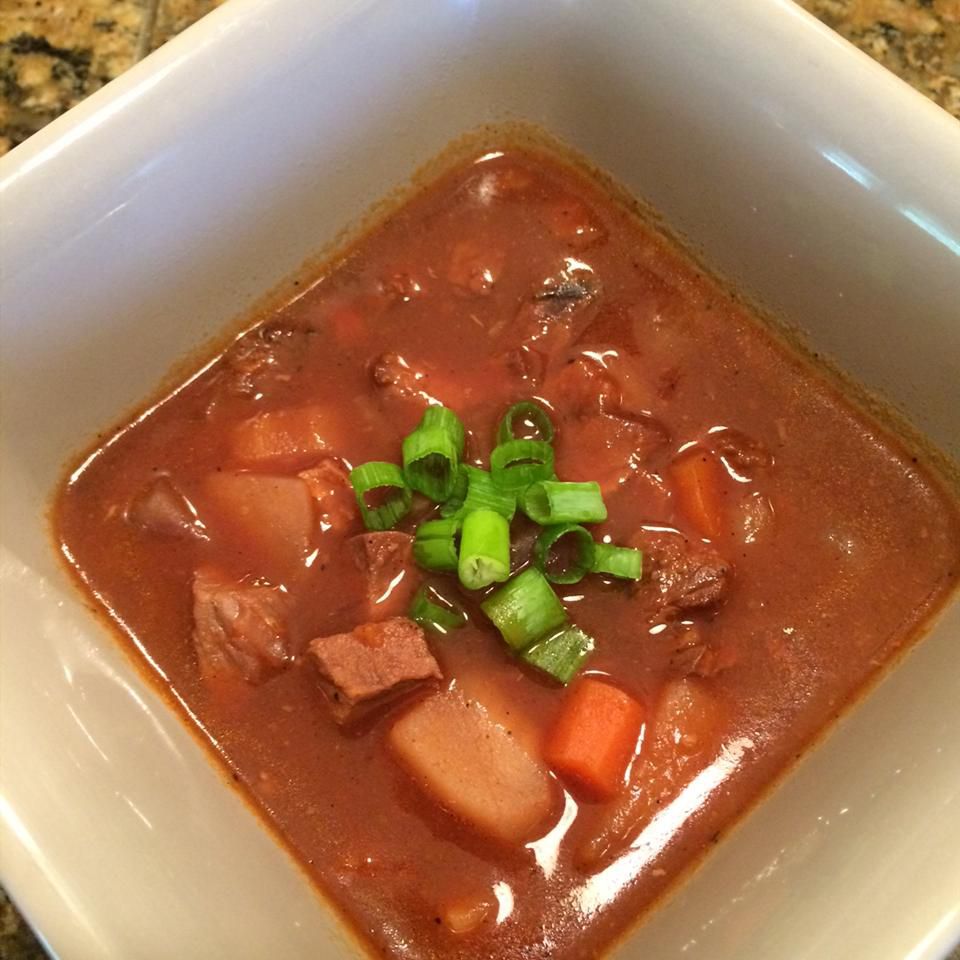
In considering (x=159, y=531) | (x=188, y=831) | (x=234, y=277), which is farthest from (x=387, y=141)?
(x=188, y=831)

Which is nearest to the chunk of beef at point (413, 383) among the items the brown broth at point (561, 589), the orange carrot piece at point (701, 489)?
the brown broth at point (561, 589)

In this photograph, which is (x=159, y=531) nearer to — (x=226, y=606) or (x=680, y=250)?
(x=226, y=606)

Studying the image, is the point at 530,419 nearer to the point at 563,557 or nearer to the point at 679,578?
the point at 563,557

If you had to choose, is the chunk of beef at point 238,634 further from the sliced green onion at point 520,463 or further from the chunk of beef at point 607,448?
the chunk of beef at point 607,448

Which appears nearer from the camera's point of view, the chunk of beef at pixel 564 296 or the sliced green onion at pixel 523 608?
the sliced green onion at pixel 523 608

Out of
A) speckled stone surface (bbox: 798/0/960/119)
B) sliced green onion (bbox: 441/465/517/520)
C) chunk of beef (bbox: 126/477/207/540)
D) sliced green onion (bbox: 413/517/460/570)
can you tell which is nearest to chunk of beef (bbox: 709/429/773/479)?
sliced green onion (bbox: 441/465/517/520)

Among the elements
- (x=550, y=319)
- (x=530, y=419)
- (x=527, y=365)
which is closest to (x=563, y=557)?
(x=530, y=419)

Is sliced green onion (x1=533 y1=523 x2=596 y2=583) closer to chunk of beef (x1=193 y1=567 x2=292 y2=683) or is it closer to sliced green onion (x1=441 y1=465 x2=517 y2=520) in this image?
sliced green onion (x1=441 y1=465 x2=517 y2=520)
